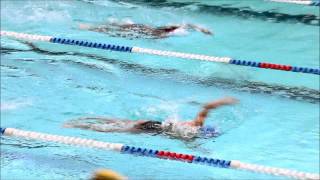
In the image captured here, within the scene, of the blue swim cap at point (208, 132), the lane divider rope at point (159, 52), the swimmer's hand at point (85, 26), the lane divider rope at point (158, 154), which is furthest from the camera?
the swimmer's hand at point (85, 26)

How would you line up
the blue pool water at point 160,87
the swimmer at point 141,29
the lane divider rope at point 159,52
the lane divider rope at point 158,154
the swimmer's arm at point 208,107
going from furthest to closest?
the swimmer at point 141,29 → the lane divider rope at point 159,52 → the swimmer's arm at point 208,107 → the blue pool water at point 160,87 → the lane divider rope at point 158,154

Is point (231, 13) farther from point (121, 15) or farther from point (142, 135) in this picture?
point (142, 135)

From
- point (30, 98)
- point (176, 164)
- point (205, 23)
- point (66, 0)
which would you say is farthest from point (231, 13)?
point (176, 164)

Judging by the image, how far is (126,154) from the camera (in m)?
2.87

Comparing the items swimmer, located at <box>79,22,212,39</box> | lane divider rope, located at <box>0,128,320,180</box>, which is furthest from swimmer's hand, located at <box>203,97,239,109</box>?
swimmer, located at <box>79,22,212,39</box>

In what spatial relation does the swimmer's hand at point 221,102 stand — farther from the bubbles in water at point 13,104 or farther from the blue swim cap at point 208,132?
the bubbles in water at point 13,104

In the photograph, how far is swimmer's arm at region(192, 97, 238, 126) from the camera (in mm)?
3240

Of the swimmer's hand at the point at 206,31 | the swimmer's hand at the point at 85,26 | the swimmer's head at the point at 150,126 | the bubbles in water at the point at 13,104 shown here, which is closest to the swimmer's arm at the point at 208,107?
the swimmer's head at the point at 150,126

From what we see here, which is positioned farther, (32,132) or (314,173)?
(32,132)

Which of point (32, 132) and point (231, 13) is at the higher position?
point (231, 13)

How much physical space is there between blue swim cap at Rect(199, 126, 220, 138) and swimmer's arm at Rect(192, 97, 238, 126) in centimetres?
4

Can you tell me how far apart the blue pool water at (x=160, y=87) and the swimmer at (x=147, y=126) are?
67mm

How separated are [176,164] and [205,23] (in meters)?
2.23

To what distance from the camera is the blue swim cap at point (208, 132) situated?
314 cm
